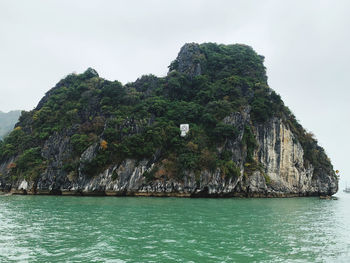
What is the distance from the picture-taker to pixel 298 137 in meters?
46.9

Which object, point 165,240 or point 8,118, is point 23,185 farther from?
point 8,118

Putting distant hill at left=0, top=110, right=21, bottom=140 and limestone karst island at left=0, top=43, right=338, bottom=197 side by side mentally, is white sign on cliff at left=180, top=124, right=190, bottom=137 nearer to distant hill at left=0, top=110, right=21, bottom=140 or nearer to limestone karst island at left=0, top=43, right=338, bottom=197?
limestone karst island at left=0, top=43, right=338, bottom=197

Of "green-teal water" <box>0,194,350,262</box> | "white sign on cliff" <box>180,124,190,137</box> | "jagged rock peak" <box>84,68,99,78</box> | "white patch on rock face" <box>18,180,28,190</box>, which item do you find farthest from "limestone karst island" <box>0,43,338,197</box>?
"green-teal water" <box>0,194,350,262</box>

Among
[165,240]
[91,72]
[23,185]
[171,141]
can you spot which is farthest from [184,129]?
[165,240]

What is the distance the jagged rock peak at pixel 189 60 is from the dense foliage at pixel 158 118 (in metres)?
0.88

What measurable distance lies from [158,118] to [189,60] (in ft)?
65.2

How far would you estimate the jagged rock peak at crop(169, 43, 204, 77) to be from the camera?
5272 cm

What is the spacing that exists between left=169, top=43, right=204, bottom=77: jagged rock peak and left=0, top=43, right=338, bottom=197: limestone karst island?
0.98ft

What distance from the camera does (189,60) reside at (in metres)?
54.6

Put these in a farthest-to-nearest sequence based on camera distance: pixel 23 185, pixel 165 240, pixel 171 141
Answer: pixel 171 141
pixel 23 185
pixel 165 240

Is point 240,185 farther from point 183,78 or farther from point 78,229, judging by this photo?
point 78,229

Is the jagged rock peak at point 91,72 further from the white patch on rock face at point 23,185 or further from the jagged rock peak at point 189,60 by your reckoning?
the white patch on rock face at point 23,185

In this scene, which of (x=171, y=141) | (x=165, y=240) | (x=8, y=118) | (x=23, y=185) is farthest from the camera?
(x=8, y=118)

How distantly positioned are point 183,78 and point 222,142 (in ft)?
56.6
